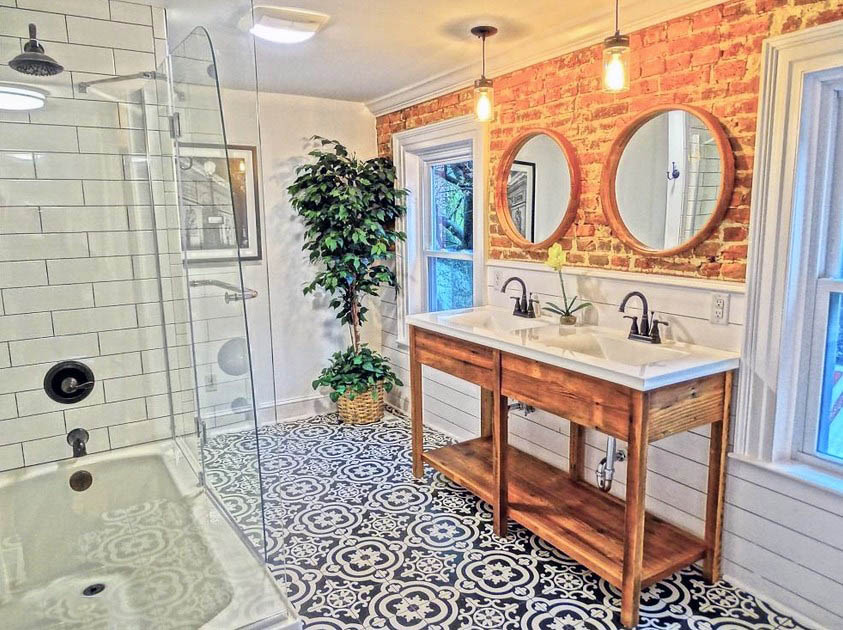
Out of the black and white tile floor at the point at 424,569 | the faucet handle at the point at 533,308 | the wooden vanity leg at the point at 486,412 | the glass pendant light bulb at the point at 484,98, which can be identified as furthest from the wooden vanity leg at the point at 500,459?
the glass pendant light bulb at the point at 484,98

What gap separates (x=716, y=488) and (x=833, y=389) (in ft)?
1.73

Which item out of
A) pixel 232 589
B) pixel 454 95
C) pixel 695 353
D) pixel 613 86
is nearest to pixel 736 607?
pixel 695 353

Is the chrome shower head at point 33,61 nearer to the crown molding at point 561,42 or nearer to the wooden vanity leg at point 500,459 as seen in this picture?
the crown molding at point 561,42

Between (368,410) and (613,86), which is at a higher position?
(613,86)

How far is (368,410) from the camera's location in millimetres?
3848

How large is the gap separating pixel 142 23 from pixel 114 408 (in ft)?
5.32

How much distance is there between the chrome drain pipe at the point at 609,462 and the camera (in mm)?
2363

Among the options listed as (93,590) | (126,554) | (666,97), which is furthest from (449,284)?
(93,590)

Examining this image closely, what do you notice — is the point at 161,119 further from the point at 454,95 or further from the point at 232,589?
the point at 232,589

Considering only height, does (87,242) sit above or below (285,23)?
below

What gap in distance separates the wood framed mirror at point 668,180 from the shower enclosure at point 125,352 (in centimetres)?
160

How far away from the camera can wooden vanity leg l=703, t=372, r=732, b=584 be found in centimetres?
206

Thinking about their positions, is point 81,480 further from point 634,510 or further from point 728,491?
point 728,491

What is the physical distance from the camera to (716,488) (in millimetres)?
2090
